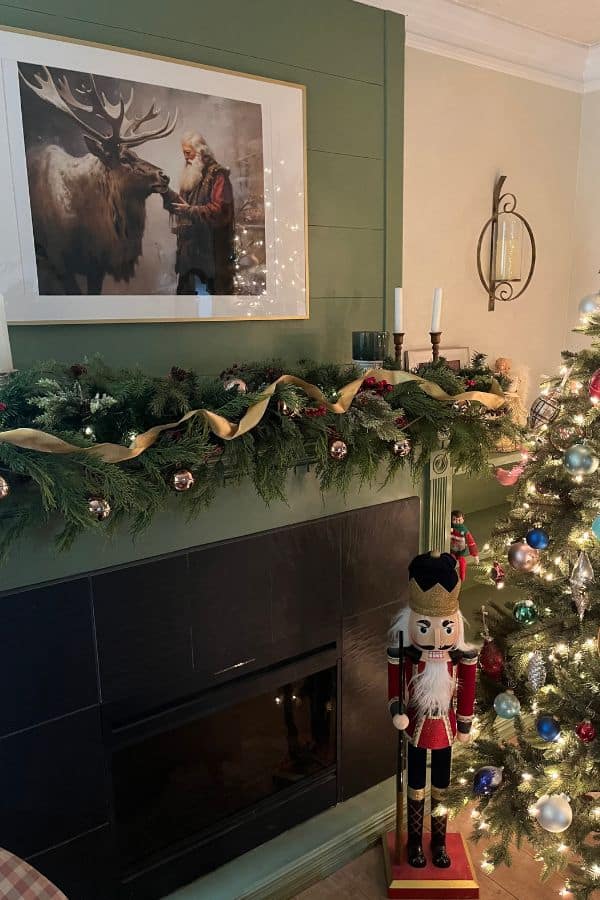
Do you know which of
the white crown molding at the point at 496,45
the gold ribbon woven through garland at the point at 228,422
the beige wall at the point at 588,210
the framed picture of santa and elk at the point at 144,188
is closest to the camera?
the gold ribbon woven through garland at the point at 228,422

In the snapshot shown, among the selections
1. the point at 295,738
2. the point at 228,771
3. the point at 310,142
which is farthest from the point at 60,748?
the point at 310,142

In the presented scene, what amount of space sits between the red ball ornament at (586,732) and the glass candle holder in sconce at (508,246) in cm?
160

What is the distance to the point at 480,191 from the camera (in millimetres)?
2363

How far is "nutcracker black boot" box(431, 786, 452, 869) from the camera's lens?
5.64ft

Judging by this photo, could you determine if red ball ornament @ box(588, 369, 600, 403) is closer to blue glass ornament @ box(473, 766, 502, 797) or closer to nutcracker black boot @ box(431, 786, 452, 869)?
blue glass ornament @ box(473, 766, 502, 797)

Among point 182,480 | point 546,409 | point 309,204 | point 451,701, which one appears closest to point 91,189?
point 309,204

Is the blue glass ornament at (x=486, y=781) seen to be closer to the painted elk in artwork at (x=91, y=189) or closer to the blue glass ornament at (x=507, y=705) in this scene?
the blue glass ornament at (x=507, y=705)

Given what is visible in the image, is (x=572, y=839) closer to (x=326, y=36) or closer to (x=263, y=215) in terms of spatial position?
(x=263, y=215)

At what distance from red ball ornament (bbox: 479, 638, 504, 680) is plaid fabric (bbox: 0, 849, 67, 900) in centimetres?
126

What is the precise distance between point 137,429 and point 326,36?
123 cm

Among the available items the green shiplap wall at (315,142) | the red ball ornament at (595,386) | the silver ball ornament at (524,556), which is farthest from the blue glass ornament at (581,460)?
the green shiplap wall at (315,142)

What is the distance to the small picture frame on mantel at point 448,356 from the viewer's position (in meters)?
2.24

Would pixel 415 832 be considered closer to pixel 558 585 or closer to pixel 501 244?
pixel 558 585

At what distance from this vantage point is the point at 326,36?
1702 mm
